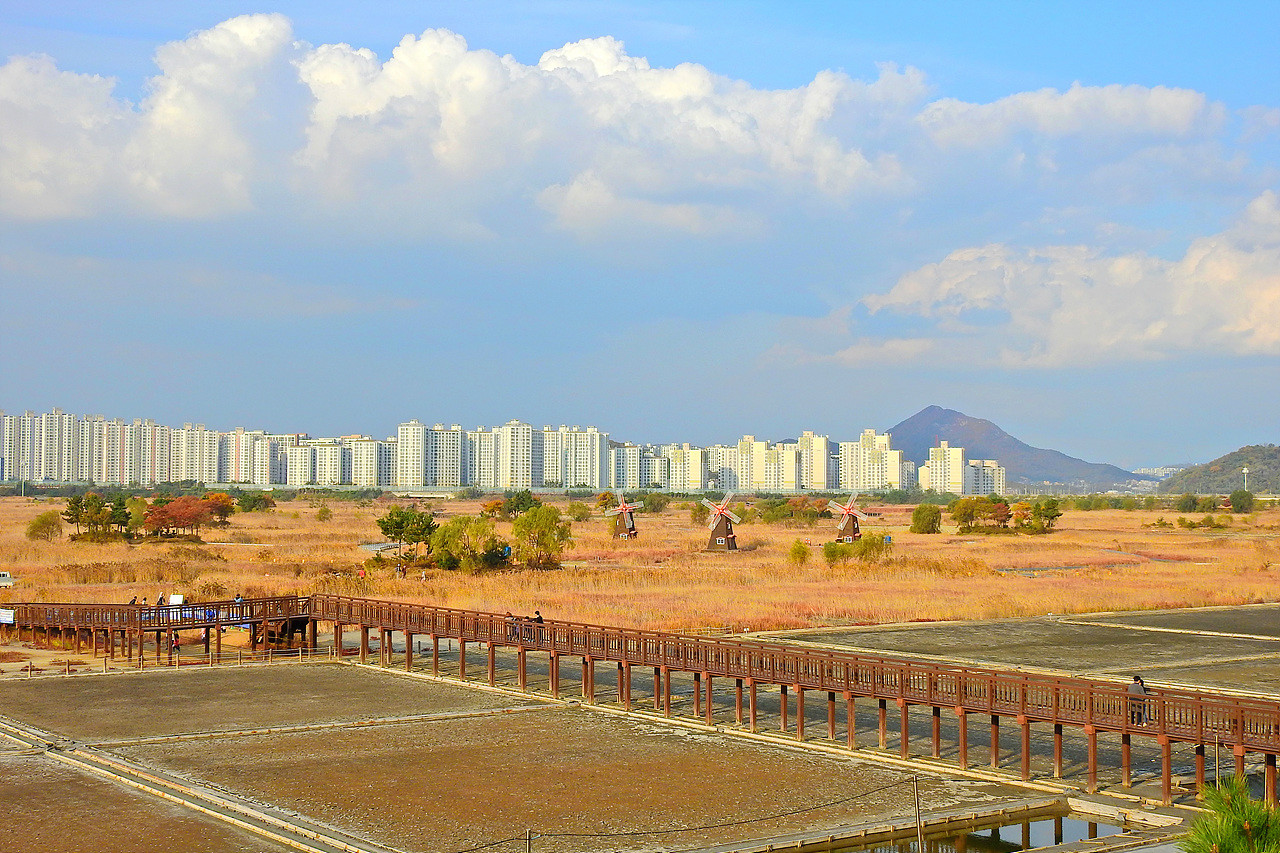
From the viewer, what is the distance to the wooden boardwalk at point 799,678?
21.0 meters

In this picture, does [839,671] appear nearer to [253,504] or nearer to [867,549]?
[867,549]

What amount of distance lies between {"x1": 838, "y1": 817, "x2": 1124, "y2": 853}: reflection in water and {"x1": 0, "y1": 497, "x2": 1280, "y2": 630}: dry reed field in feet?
77.8

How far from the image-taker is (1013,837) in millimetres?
19516

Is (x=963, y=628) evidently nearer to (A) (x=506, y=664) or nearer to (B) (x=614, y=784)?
(A) (x=506, y=664)

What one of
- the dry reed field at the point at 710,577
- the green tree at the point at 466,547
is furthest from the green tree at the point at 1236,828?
the green tree at the point at 466,547

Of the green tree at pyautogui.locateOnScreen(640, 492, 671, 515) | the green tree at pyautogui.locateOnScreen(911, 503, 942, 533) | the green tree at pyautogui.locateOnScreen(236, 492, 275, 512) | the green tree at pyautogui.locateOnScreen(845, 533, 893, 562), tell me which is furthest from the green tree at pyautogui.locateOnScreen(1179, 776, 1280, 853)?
the green tree at pyautogui.locateOnScreen(640, 492, 671, 515)

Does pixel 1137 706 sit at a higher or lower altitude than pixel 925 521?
lower

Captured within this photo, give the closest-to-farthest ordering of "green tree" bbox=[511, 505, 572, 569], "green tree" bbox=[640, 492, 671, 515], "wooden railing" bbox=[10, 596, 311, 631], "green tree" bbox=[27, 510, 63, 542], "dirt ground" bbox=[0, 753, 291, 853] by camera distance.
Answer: "dirt ground" bbox=[0, 753, 291, 853], "wooden railing" bbox=[10, 596, 311, 631], "green tree" bbox=[511, 505, 572, 569], "green tree" bbox=[27, 510, 63, 542], "green tree" bbox=[640, 492, 671, 515]

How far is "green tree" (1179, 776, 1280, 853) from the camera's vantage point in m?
10.1

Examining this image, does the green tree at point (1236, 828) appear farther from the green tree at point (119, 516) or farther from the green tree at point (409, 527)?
the green tree at point (119, 516)

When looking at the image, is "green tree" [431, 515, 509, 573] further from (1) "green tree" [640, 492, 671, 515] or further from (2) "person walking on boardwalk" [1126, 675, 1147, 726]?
(1) "green tree" [640, 492, 671, 515]

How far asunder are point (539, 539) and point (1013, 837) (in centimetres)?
5053

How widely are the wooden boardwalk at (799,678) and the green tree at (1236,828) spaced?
31.6ft

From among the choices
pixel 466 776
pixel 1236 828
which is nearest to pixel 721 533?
pixel 466 776
